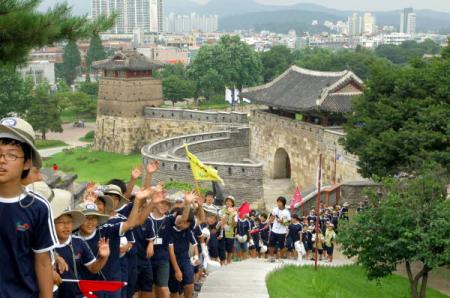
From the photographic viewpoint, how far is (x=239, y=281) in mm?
11336

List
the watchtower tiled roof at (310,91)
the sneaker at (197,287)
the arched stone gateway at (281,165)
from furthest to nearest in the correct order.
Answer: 1. the arched stone gateway at (281,165)
2. the watchtower tiled roof at (310,91)
3. the sneaker at (197,287)

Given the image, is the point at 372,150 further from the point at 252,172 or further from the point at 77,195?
the point at 77,195

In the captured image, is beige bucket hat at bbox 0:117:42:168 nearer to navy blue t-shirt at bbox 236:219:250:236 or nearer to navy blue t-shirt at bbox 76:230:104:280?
navy blue t-shirt at bbox 76:230:104:280

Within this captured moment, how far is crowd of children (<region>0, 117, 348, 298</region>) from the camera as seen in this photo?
4.42 metres

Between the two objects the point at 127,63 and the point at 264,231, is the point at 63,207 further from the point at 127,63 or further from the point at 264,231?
the point at 127,63

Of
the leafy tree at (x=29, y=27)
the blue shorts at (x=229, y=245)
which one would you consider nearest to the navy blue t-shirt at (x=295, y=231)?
the blue shorts at (x=229, y=245)

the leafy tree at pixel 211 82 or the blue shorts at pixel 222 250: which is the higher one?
the blue shorts at pixel 222 250

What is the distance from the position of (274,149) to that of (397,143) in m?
14.6

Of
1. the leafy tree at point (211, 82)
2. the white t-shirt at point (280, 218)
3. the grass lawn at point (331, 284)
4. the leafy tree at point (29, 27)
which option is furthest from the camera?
the leafy tree at point (211, 82)

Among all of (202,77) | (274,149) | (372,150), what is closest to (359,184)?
(372,150)

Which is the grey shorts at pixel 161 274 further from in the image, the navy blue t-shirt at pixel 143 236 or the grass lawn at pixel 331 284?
the grass lawn at pixel 331 284

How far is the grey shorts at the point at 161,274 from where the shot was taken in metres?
9.02

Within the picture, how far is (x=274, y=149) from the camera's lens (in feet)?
117

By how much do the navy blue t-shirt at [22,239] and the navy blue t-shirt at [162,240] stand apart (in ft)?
14.0
